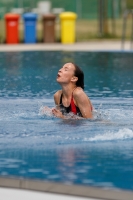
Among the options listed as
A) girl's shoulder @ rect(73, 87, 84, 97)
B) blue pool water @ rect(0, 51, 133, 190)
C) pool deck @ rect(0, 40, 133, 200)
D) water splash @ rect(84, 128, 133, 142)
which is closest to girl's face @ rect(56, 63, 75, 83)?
girl's shoulder @ rect(73, 87, 84, 97)

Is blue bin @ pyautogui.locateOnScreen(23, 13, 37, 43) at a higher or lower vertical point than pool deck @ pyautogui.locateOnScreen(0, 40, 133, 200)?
lower

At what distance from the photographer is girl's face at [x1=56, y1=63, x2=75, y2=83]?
9.09 metres

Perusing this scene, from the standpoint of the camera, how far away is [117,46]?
23.4m

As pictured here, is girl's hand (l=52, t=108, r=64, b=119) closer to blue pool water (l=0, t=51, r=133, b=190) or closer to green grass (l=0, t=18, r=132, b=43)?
blue pool water (l=0, t=51, r=133, b=190)

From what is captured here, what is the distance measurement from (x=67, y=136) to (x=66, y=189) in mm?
2399

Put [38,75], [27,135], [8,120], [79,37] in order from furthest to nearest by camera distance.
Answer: [79,37], [38,75], [8,120], [27,135]

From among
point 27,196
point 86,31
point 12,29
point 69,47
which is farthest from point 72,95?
point 86,31

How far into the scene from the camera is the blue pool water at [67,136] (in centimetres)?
651

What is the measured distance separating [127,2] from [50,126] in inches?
1152

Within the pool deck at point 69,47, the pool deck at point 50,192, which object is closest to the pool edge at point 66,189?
the pool deck at point 50,192

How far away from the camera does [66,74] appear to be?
9.11 m

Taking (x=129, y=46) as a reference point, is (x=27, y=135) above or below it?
above

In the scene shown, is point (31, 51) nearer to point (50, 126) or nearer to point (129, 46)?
point (129, 46)

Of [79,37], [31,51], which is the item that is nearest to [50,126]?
[31,51]
